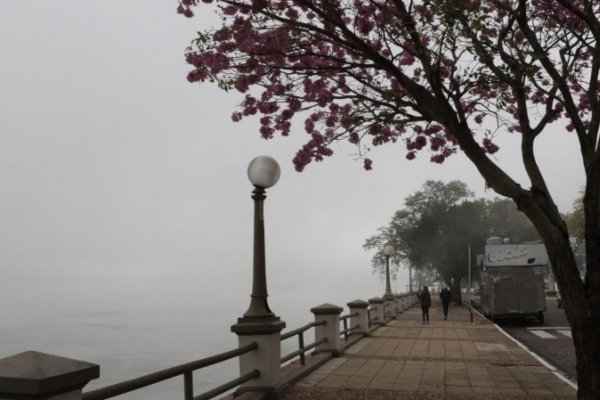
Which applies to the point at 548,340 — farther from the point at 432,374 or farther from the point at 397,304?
the point at 397,304

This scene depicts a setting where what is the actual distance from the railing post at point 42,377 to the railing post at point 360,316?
15529mm

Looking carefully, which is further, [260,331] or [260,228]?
[260,228]

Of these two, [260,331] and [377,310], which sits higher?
[260,331]

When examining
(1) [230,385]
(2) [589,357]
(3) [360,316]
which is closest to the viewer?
(2) [589,357]

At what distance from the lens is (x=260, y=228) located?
9.58 meters

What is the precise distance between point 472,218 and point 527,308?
29.7 m

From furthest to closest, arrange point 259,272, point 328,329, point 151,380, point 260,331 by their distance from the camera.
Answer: point 328,329
point 259,272
point 260,331
point 151,380

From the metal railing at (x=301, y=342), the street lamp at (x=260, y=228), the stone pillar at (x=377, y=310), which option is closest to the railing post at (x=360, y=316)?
the stone pillar at (x=377, y=310)

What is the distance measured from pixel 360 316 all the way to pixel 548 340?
687 cm

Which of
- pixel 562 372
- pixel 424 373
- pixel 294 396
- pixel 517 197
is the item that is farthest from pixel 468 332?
pixel 517 197

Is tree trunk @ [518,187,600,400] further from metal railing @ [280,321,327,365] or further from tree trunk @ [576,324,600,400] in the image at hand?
metal railing @ [280,321,327,365]

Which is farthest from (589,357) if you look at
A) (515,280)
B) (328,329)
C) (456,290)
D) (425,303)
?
(456,290)

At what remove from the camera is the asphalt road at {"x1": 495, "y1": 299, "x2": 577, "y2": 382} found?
1443 cm

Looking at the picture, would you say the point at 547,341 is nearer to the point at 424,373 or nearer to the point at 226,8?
the point at 424,373
